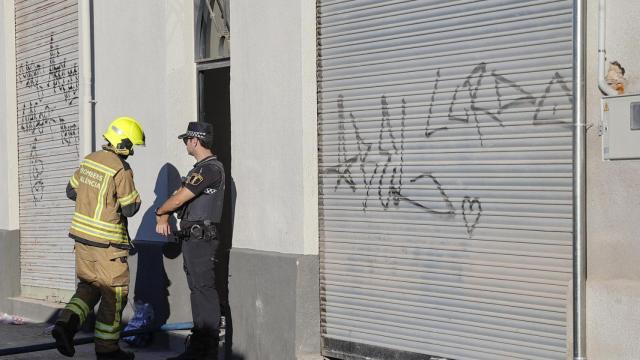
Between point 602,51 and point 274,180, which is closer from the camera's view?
point 602,51

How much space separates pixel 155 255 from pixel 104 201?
1511 millimetres

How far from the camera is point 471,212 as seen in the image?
7020mm

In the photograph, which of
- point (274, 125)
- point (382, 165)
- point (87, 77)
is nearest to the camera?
point (382, 165)

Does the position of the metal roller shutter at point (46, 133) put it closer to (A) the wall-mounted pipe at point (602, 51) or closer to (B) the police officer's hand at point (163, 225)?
(B) the police officer's hand at point (163, 225)

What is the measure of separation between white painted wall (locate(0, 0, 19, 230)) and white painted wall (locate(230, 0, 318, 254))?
17.3ft

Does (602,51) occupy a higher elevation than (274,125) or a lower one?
higher

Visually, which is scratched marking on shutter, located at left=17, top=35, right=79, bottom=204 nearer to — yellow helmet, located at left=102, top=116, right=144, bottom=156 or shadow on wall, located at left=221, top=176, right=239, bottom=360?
shadow on wall, located at left=221, top=176, right=239, bottom=360

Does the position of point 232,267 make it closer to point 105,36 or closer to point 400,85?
point 400,85

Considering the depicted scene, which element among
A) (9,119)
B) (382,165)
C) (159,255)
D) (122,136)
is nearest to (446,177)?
(382,165)

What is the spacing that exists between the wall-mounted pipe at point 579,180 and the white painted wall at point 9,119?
9047mm

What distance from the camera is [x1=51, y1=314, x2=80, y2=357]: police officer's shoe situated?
8469 millimetres

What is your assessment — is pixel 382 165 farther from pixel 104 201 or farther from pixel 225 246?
pixel 225 246

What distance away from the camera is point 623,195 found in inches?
237

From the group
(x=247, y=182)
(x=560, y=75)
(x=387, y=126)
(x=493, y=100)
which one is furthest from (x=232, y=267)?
(x=560, y=75)
